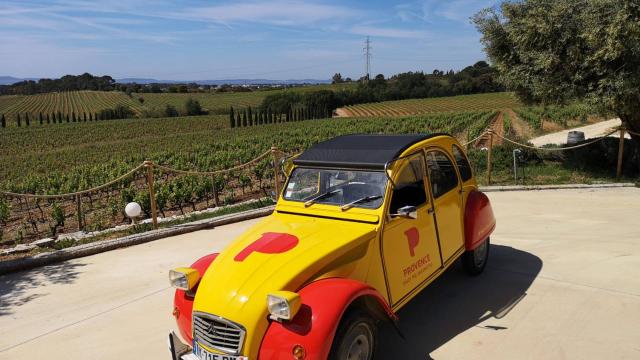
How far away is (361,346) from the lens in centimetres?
366

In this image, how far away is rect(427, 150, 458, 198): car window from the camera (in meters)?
5.00

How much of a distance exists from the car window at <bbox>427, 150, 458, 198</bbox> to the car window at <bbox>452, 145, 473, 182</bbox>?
0.90ft

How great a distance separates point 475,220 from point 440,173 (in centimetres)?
86

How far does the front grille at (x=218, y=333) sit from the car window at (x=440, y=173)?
8.40 feet

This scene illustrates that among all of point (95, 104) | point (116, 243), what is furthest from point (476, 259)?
point (95, 104)

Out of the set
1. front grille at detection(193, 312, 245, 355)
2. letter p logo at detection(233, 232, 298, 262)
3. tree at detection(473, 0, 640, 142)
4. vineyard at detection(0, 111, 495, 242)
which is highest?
tree at detection(473, 0, 640, 142)

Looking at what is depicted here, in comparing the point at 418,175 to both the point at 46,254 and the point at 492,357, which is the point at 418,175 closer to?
the point at 492,357

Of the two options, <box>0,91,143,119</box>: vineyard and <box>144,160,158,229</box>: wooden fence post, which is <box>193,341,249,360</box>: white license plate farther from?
<box>0,91,143,119</box>: vineyard

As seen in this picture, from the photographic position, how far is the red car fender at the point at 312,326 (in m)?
3.18

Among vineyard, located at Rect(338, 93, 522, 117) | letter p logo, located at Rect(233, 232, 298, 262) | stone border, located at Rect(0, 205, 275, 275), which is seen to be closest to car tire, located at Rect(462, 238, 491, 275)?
letter p logo, located at Rect(233, 232, 298, 262)

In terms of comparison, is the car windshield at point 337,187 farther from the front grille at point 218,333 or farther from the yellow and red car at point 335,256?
the front grille at point 218,333

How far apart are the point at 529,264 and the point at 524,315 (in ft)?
5.68

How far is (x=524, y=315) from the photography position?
5.00 m

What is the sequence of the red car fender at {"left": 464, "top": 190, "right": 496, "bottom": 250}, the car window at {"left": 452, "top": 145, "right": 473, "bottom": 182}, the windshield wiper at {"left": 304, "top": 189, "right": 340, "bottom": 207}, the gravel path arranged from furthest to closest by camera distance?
the gravel path < the car window at {"left": 452, "top": 145, "right": 473, "bottom": 182} < the red car fender at {"left": 464, "top": 190, "right": 496, "bottom": 250} < the windshield wiper at {"left": 304, "top": 189, "right": 340, "bottom": 207}
